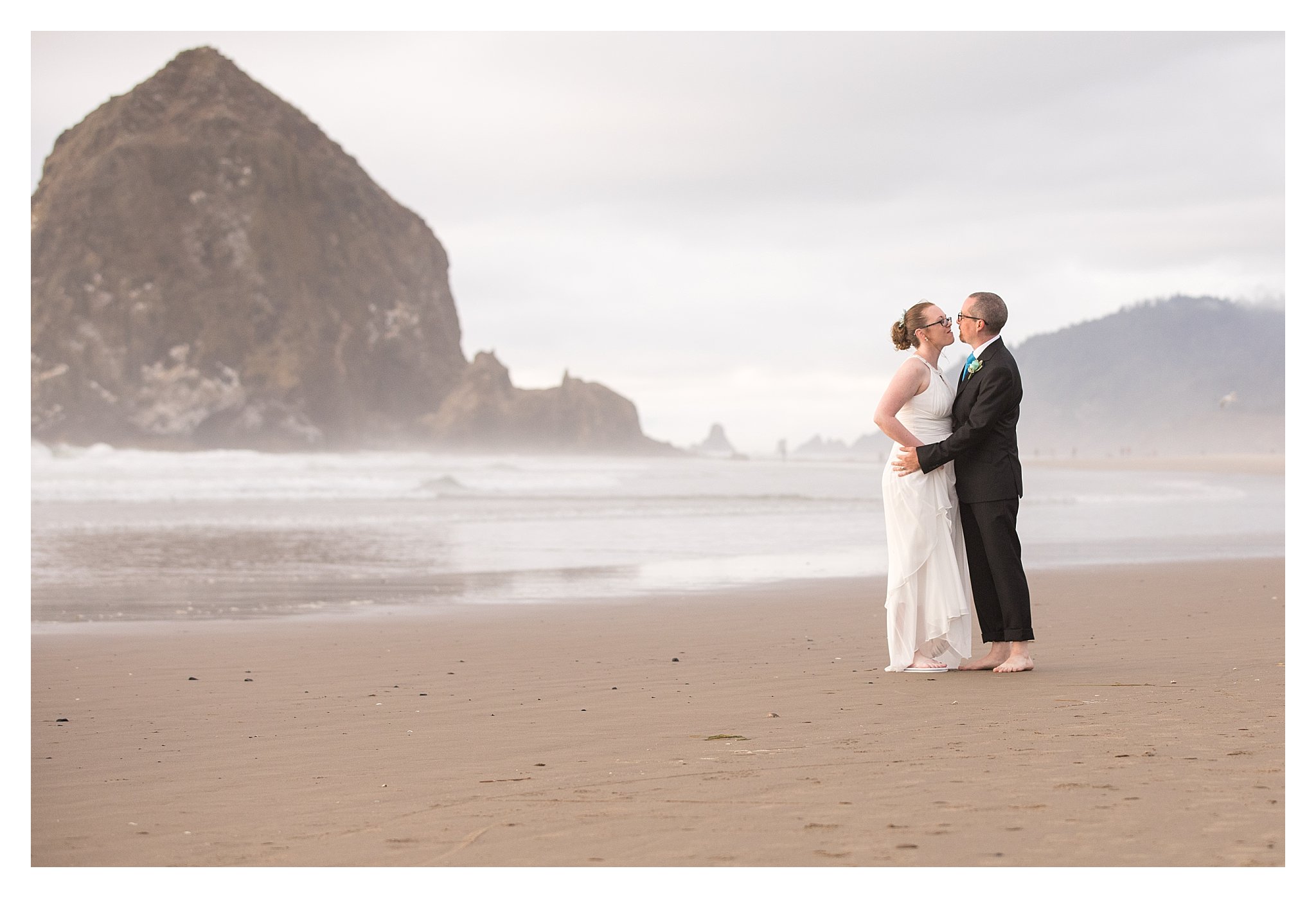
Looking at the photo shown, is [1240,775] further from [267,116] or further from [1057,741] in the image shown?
[267,116]

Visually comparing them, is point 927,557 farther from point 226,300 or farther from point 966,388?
point 226,300

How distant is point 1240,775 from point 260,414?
3836 inches

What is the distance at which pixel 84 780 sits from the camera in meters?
4.00

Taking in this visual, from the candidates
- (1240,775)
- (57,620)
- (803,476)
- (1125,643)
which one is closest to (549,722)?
(1240,775)

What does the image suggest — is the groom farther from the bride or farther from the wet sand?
the wet sand

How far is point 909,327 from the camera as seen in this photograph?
238 inches

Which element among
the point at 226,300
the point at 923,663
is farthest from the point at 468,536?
the point at 226,300

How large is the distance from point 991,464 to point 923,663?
1079mm

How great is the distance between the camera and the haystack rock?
304ft

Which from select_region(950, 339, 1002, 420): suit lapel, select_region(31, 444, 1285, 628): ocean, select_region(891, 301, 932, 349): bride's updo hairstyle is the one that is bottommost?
select_region(31, 444, 1285, 628): ocean

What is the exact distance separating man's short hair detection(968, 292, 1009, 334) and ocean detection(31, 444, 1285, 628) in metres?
4.65

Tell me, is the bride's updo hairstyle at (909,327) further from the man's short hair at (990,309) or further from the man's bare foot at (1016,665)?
the man's bare foot at (1016,665)

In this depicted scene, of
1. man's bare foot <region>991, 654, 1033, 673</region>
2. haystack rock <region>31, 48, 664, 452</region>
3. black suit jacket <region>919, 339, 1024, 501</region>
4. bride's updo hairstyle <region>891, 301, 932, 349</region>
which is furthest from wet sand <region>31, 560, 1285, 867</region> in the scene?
haystack rock <region>31, 48, 664, 452</region>

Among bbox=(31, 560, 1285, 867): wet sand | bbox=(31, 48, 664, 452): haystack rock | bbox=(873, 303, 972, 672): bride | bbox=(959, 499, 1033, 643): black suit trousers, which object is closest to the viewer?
bbox=(31, 560, 1285, 867): wet sand
